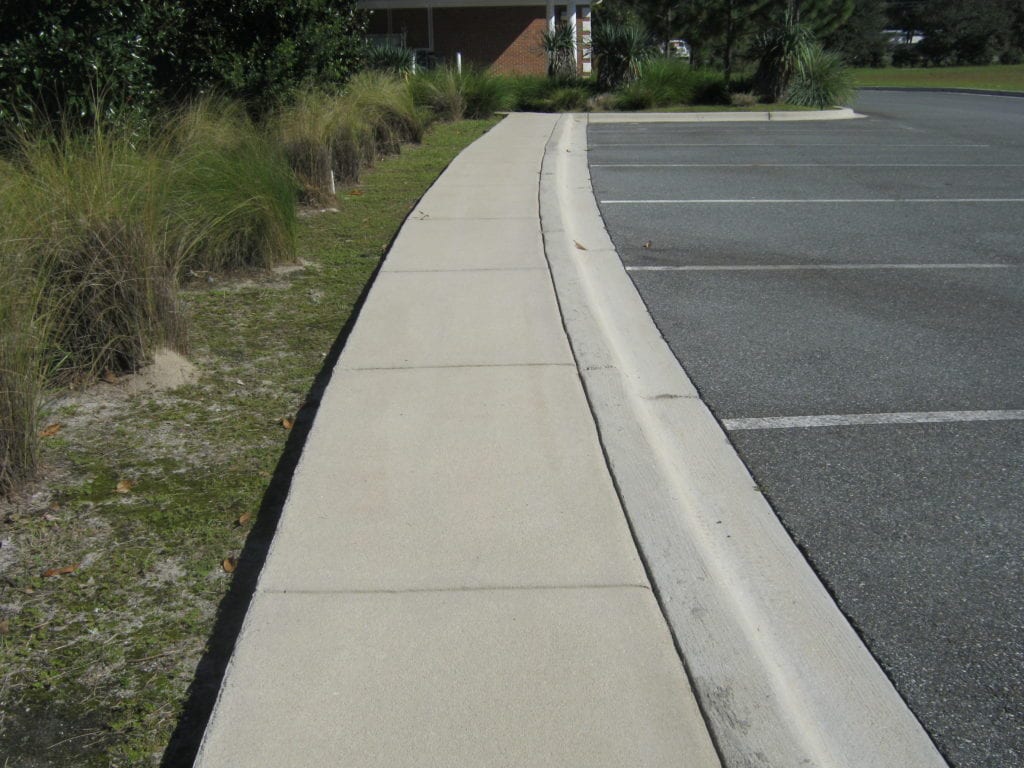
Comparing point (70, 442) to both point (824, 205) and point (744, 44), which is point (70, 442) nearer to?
point (824, 205)

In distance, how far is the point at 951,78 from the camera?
4531cm

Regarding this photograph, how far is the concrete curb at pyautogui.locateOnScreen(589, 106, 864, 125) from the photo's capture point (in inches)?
906

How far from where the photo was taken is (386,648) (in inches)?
120

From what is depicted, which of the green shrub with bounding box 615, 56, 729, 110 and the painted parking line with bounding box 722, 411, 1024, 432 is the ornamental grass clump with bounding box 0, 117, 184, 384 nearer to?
the painted parking line with bounding box 722, 411, 1024, 432

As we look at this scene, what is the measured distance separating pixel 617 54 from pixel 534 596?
25.5 m

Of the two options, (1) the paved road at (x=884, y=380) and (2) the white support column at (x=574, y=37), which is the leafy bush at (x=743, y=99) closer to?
(2) the white support column at (x=574, y=37)

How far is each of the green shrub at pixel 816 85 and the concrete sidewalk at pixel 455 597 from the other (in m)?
22.8

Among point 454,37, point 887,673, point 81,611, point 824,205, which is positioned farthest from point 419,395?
point 454,37

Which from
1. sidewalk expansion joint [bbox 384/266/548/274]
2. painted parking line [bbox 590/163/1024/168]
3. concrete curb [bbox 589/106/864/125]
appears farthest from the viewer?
concrete curb [bbox 589/106/864/125]

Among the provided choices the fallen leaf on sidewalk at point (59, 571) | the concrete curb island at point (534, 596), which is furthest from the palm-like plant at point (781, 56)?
the fallen leaf on sidewalk at point (59, 571)

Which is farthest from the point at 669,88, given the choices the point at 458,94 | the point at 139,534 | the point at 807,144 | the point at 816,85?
the point at 139,534

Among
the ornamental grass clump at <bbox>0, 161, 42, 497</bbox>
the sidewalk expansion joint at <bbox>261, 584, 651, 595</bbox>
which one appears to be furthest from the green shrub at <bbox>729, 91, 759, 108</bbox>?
the sidewalk expansion joint at <bbox>261, 584, 651, 595</bbox>

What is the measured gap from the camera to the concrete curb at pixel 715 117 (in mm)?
23000

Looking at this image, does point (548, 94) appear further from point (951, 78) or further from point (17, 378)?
point (951, 78)
